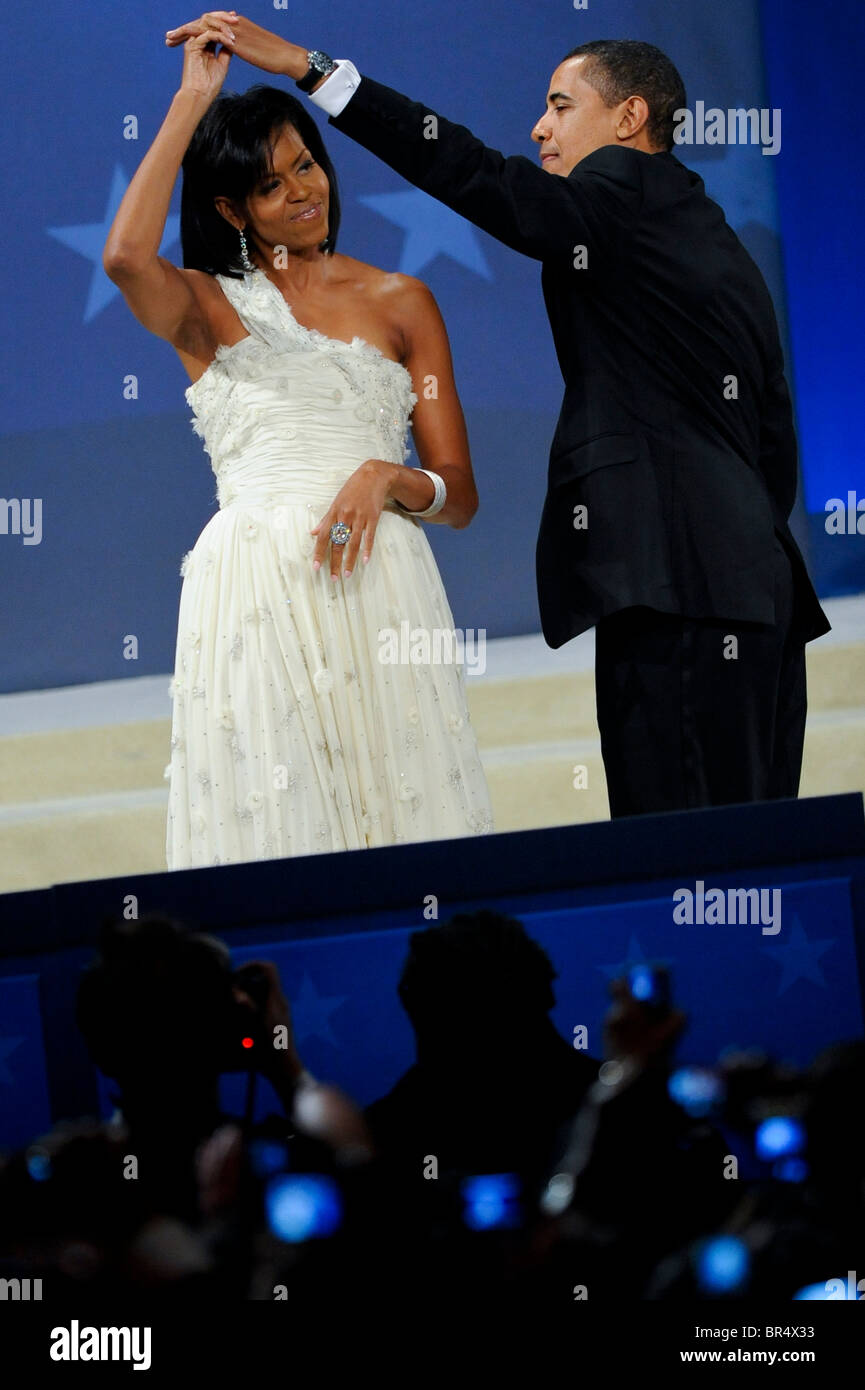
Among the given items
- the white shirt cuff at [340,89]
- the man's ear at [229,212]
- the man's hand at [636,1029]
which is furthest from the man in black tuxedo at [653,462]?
the man's hand at [636,1029]

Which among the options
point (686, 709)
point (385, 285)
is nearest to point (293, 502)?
point (385, 285)

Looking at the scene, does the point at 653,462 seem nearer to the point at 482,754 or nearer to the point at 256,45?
the point at 256,45

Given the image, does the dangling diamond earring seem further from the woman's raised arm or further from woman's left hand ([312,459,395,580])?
woman's left hand ([312,459,395,580])

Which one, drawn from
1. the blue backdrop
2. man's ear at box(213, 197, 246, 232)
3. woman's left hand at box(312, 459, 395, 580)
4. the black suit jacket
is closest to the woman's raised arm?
man's ear at box(213, 197, 246, 232)

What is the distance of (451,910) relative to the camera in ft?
4.55

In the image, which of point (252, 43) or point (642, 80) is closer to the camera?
point (252, 43)

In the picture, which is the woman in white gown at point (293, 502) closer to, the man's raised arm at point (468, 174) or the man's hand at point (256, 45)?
the man's hand at point (256, 45)

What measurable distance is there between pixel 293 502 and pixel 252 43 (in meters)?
0.65

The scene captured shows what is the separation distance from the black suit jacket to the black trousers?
5cm

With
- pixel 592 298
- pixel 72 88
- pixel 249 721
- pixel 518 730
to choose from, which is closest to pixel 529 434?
pixel 518 730

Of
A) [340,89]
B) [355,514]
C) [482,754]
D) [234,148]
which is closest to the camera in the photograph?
[340,89]

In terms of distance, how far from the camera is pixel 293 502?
2.39 metres

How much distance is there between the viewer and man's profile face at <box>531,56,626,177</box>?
252 centimetres
